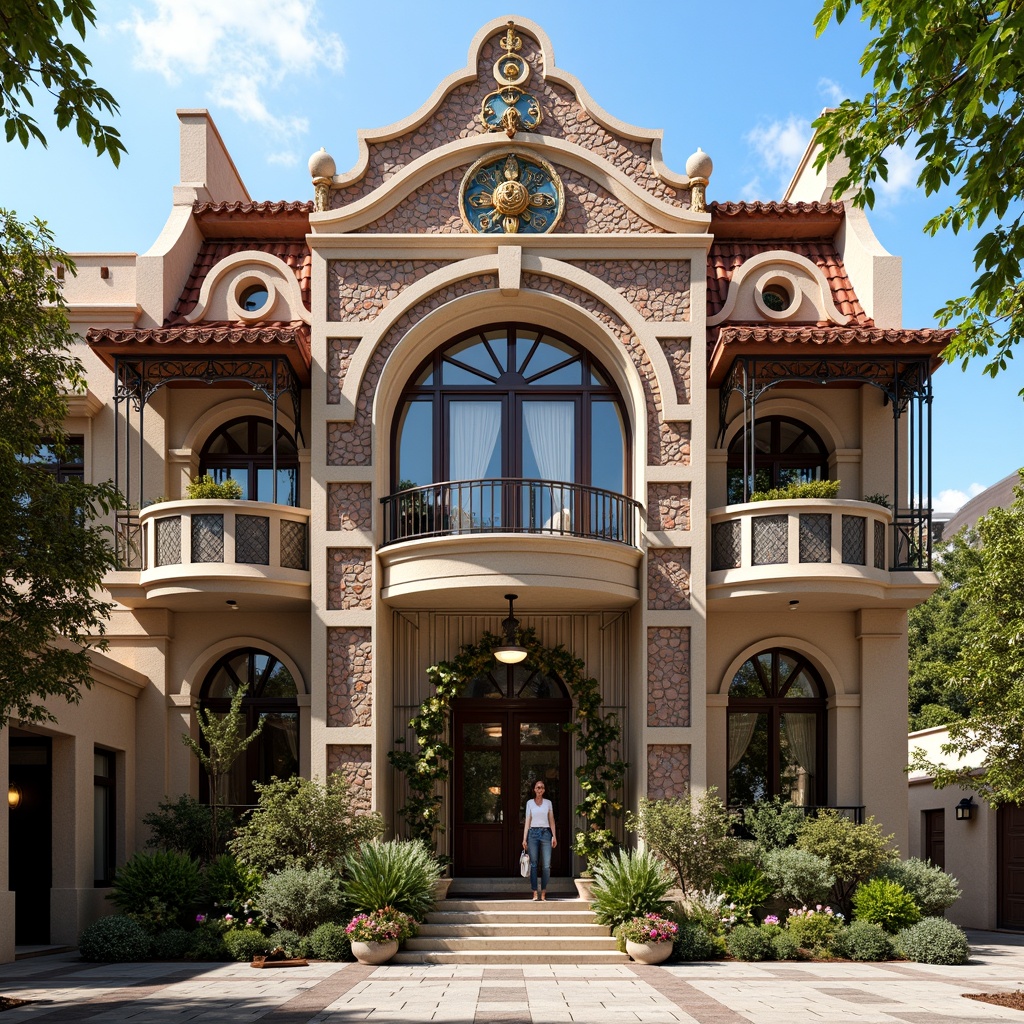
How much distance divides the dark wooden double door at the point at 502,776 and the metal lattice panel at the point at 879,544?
5412mm

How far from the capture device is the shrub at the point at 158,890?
15.4m

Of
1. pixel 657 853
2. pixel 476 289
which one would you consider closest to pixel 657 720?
pixel 657 853

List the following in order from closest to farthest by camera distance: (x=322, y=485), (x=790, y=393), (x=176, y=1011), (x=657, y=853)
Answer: (x=176, y=1011) → (x=657, y=853) → (x=322, y=485) → (x=790, y=393)

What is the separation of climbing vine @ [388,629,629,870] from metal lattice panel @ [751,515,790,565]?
3317mm

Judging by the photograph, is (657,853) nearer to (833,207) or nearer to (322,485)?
(322,485)

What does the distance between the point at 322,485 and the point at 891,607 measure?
912 centimetres

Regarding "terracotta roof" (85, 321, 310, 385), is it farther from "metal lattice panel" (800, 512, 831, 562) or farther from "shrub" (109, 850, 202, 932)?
"metal lattice panel" (800, 512, 831, 562)

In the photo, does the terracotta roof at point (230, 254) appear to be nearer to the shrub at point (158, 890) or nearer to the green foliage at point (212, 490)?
the green foliage at point (212, 490)

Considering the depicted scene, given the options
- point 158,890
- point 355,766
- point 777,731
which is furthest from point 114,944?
point 777,731

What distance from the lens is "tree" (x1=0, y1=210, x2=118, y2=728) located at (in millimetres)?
11359

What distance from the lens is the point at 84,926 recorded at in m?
16.5

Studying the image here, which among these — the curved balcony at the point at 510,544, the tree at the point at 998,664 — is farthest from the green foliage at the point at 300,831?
the tree at the point at 998,664

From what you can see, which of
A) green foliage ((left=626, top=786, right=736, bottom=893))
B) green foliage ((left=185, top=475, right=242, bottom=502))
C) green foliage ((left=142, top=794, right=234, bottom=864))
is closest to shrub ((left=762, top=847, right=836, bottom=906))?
green foliage ((left=626, top=786, right=736, bottom=893))

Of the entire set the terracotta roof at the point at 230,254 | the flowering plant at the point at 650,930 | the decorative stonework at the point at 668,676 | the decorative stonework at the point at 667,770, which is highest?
the terracotta roof at the point at 230,254
